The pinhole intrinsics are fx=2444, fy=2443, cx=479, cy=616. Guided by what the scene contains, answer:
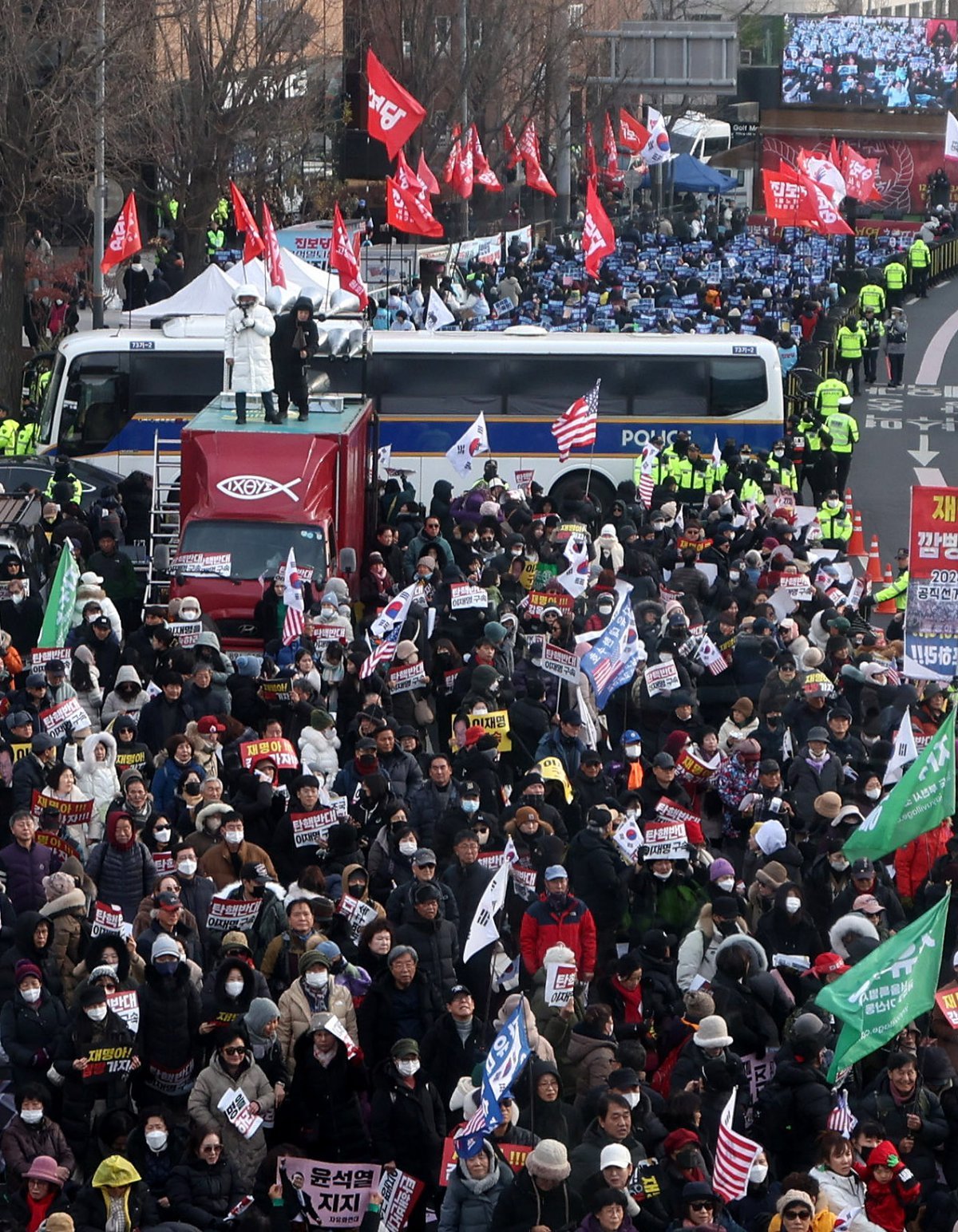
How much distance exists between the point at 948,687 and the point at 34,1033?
8177 mm

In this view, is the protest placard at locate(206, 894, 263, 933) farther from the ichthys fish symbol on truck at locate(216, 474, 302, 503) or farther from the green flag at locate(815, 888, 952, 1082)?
the ichthys fish symbol on truck at locate(216, 474, 302, 503)

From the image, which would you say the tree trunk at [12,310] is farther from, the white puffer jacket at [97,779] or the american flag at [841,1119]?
the american flag at [841,1119]

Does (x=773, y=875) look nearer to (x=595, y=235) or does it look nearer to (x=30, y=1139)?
(x=30, y=1139)

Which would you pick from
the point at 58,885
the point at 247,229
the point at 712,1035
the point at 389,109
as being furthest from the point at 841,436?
the point at 712,1035

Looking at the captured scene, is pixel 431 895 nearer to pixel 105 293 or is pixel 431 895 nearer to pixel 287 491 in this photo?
pixel 287 491

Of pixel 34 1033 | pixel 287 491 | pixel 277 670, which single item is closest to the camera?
pixel 34 1033

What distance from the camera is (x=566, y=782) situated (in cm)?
1476

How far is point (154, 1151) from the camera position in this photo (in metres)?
10.7

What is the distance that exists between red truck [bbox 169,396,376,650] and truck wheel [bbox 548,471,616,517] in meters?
8.02

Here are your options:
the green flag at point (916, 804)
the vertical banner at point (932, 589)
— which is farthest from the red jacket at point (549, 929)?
the vertical banner at point (932, 589)

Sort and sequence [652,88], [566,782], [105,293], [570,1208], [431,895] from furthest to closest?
[652,88] < [105,293] < [566,782] < [431,895] < [570,1208]

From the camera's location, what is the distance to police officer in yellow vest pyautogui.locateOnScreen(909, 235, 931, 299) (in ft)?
166

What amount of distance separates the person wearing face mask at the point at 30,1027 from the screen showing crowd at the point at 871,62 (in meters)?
58.6

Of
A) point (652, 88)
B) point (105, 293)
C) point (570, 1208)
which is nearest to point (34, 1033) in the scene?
point (570, 1208)
